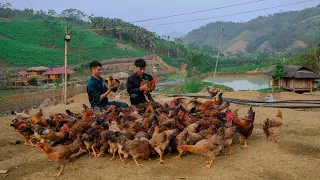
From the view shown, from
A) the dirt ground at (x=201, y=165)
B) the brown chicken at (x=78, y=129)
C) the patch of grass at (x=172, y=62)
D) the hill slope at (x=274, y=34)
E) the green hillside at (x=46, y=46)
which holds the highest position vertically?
the hill slope at (x=274, y=34)

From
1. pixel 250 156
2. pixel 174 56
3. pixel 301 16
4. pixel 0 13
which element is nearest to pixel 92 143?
pixel 250 156

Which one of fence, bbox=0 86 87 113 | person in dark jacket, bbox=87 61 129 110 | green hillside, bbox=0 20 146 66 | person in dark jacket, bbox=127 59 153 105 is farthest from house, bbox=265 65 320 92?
green hillside, bbox=0 20 146 66

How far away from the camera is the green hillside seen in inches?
2392

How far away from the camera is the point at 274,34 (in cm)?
13925

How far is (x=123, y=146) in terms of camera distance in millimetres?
5586

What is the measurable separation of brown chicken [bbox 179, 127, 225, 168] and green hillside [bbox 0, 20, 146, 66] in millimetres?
59036

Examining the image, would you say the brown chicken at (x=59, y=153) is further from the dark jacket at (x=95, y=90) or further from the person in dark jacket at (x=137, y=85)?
the person in dark jacket at (x=137, y=85)

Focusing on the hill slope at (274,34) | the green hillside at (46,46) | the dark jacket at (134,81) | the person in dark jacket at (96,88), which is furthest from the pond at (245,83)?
the hill slope at (274,34)

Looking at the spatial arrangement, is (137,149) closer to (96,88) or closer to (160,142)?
(160,142)

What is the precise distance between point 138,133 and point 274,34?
486 ft

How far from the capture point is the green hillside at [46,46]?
60750 mm

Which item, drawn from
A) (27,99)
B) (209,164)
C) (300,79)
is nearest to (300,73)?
(300,79)

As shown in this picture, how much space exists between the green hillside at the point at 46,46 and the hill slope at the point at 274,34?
70337 mm

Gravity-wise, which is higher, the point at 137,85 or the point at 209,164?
the point at 137,85
